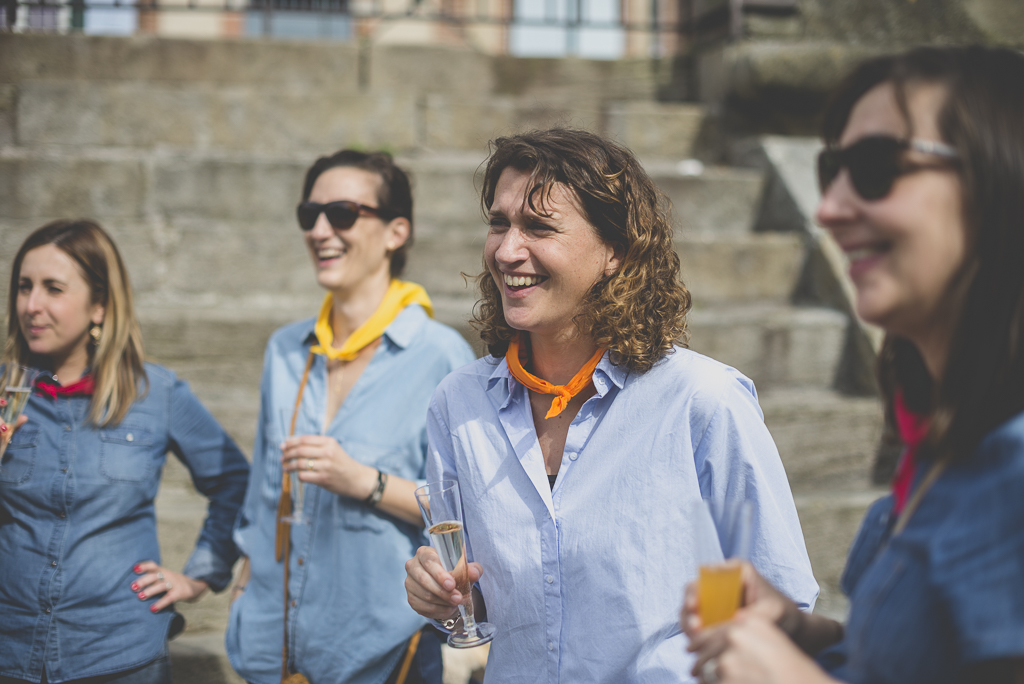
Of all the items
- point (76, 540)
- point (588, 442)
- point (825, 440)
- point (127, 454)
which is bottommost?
point (825, 440)

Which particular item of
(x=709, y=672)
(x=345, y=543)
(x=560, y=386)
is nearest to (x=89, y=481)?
(x=345, y=543)

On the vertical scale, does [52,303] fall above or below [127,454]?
above

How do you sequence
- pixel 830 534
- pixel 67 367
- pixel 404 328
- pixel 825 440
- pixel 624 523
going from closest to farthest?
pixel 624 523, pixel 67 367, pixel 404 328, pixel 830 534, pixel 825 440

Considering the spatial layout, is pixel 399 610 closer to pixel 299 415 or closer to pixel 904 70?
pixel 299 415

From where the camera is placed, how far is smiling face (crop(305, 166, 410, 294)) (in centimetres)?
294

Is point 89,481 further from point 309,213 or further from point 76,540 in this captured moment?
point 309,213

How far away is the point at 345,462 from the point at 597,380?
3.15 feet

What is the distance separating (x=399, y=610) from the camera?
2.58 meters

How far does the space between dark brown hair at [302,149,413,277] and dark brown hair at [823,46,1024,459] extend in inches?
85.9

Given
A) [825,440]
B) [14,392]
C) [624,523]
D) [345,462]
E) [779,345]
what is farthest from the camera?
[779,345]

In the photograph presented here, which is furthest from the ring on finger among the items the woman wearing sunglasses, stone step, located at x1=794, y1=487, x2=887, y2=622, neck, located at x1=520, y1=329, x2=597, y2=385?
stone step, located at x1=794, y1=487, x2=887, y2=622

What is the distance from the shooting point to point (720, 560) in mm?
1191

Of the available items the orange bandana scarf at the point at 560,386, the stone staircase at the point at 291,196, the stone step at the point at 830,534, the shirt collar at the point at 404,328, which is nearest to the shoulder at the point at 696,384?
the orange bandana scarf at the point at 560,386

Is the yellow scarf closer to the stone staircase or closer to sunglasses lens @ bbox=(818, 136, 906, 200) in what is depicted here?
the stone staircase
